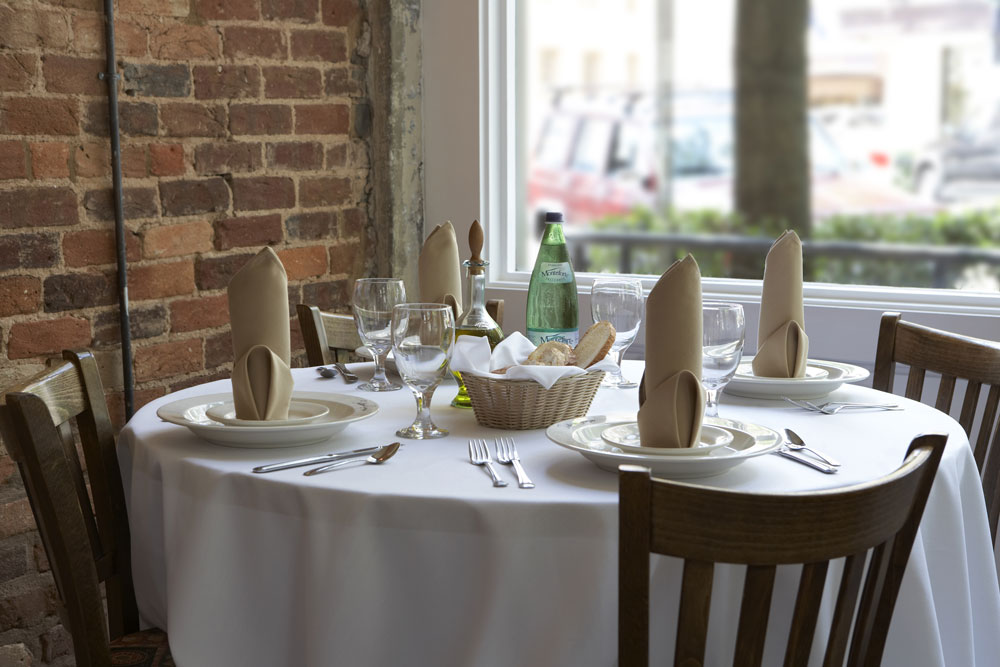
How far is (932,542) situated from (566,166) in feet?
8.76

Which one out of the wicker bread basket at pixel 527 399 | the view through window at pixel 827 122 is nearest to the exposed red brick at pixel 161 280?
the view through window at pixel 827 122

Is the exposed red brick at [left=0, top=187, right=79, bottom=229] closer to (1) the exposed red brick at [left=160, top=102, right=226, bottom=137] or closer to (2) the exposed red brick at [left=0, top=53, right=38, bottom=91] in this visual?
(2) the exposed red brick at [left=0, top=53, right=38, bottom=91]

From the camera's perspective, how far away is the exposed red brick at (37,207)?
6.96 ft

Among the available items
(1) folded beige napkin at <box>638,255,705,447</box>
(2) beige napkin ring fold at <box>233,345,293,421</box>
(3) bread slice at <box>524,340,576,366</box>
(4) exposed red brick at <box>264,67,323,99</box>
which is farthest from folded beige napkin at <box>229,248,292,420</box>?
(4) exposed red brick at <box>264,67,323,99</box>

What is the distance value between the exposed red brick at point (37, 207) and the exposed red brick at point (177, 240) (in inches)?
8.1

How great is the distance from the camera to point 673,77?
3.47 metres

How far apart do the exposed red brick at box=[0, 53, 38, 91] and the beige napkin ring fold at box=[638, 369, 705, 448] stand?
1.59m

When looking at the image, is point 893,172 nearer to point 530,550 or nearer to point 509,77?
point 509,77

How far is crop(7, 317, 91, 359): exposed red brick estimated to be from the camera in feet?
7.03

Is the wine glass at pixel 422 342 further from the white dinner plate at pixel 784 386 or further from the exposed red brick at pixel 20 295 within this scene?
the exposed red brick at pixel 20 295

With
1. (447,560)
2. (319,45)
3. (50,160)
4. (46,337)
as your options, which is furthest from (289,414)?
(319,45)

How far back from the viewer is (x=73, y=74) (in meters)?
2.22

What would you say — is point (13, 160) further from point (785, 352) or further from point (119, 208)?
point (785, 352)

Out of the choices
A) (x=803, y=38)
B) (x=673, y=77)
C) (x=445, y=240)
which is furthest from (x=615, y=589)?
(x=803, y=38)
